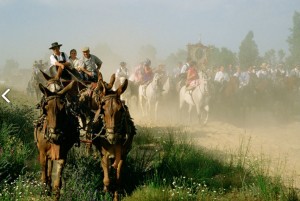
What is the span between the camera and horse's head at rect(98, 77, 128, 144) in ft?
20.5

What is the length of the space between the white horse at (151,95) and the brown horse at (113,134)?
11248 mm

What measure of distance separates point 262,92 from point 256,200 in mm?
14315

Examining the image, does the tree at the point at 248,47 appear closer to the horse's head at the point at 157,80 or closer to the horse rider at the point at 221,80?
the horse rider at the point at 221,80

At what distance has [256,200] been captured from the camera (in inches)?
260

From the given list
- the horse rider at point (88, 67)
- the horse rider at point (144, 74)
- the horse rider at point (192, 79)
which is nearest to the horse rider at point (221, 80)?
the horse rider at point (192, 79)

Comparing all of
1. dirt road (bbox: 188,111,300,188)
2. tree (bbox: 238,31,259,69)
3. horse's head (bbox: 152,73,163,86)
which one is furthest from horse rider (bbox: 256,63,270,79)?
tree (bbox: 238,31,259,69)

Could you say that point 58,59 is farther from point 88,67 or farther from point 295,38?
point 295,38

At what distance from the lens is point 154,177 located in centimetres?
709

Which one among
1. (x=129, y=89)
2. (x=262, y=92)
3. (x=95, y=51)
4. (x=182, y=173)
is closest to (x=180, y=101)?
(x=129, y=89)

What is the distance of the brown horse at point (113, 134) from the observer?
20.6 ft

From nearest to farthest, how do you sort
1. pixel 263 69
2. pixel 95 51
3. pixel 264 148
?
pixel 264 148 < pixel 263 69 < pixel 95 51

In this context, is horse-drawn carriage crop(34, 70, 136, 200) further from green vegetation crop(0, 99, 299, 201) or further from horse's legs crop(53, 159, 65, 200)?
green vegetation crop(0, 99, 299, 201)

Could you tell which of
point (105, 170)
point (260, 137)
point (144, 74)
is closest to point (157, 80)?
point (144, 74)

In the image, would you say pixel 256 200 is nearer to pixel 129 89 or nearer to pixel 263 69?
pixel 129 89
